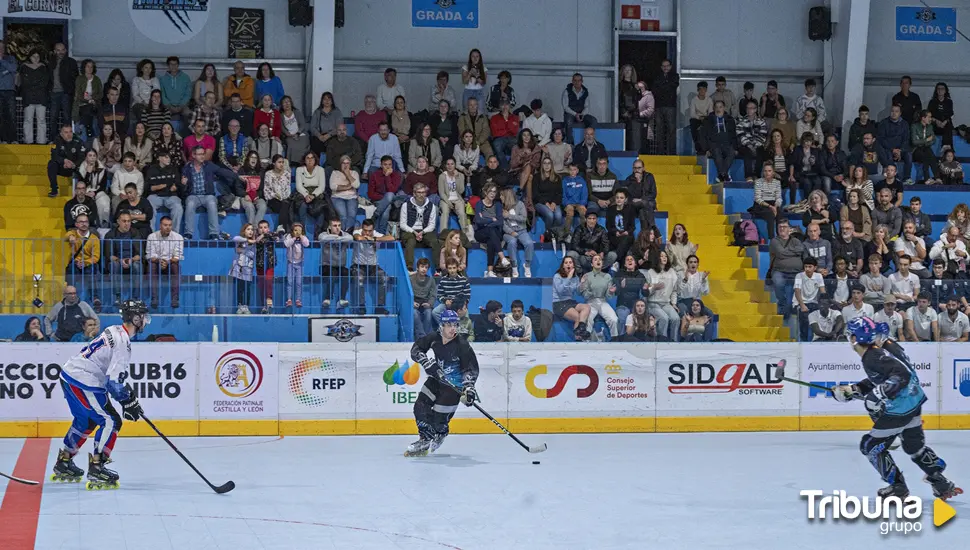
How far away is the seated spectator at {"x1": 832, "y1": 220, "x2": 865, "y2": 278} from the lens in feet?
58.0

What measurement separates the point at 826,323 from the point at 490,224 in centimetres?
495

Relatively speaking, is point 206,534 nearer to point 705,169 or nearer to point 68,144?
point 68,144

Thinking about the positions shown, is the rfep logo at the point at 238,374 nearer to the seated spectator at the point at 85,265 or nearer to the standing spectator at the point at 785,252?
the seated spectator at the point at 85,265

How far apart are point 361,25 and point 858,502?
586 inches

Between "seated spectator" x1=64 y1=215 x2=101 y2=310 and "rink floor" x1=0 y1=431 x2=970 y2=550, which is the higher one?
"seated spectator" x1=64 y1=215 x2=101 y2=310

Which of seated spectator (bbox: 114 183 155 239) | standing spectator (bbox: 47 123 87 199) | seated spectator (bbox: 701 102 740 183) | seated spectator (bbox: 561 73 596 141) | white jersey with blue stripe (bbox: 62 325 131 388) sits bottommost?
white jersey with blue stripe (bbox: 62 325 131 388)

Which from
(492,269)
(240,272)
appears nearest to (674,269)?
(492,269)

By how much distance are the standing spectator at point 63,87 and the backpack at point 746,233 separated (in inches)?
429

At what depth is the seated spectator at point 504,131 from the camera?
20.2 m

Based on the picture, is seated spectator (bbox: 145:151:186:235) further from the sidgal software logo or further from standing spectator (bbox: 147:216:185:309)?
the sidgal software logo

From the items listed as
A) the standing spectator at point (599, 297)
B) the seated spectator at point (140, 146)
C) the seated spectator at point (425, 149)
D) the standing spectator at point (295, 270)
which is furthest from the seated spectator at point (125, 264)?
the standing spectator at point (599, 297)

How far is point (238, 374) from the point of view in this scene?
47.8 ft

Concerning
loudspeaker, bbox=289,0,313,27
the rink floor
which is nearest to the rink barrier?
the rink floor

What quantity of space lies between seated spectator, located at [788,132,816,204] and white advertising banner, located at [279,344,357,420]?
350 inches
